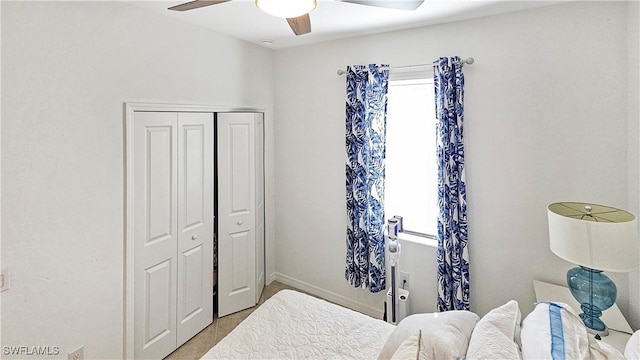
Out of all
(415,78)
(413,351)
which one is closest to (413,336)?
(413,351)

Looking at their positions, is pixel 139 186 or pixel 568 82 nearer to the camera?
pixel 568 82

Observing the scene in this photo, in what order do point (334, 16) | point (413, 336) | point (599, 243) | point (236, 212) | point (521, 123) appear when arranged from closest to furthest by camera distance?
point (413, 336)
point (599, 243)
point (521, 123)
point (334, 16)
point (236, 212)

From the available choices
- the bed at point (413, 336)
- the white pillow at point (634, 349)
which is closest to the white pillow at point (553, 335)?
the bed at point (413, 336)

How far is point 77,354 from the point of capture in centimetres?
199

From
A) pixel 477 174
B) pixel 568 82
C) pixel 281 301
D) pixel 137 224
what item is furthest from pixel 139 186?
pixel 568 82

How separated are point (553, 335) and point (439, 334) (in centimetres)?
43

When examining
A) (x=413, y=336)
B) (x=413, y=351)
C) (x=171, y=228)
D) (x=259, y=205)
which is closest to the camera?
(x=413, y=351)

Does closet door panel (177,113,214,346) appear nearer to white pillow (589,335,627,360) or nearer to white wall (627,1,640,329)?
white pillow (589,335,627,360)

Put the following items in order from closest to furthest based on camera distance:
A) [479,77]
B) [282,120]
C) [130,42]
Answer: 1. [130,42]
2. [479,77]
3. [282,120]

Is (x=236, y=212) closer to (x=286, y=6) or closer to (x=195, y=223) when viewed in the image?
(x=195, y=223)

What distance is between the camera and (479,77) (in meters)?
2.41

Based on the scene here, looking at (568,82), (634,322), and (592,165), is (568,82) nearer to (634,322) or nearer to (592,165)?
(592,165)

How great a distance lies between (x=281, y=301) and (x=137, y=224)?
1.19 metres

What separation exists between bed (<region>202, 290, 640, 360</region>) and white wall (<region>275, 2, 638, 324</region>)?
0.96 m
